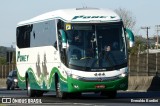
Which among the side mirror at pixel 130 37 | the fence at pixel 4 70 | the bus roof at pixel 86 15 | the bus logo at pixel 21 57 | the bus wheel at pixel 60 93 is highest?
the bus roof at pixel 86 15

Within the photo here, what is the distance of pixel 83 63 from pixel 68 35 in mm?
1326

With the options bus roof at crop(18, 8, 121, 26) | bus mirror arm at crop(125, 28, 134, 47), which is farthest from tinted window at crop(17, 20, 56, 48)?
bus mirror arm at crop(125, 28, 134, 47)

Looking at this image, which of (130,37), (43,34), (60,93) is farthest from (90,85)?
(43,34)

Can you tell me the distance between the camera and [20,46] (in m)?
36.7

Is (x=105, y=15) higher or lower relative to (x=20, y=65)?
higher

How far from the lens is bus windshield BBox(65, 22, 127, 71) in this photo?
28.4m

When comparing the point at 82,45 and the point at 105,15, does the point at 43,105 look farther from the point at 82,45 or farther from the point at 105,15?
the point at 105,15

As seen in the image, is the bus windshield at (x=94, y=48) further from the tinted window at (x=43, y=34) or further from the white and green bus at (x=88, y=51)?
the tinted window at (x=43, y=34)

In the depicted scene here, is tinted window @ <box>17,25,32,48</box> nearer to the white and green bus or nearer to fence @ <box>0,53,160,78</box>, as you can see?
the white and green bus

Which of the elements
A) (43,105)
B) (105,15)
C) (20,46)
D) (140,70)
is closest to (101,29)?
(105,15)

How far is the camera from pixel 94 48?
2855 centimetres

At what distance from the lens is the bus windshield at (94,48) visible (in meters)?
28.4

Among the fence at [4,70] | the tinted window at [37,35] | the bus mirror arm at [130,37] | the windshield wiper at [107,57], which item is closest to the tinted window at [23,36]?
the tinted window at [37,35]

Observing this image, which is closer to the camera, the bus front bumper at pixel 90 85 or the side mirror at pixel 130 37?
the bus front bumper at pixel 90 85
